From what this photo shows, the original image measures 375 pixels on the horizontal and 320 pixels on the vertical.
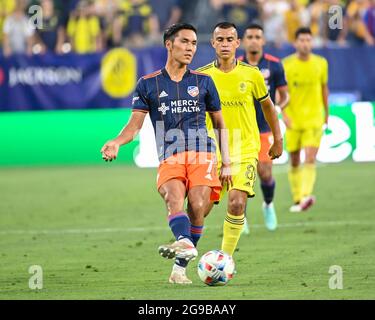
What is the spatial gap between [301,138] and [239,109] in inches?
219

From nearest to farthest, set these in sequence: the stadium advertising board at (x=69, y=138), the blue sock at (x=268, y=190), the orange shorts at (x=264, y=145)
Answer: the orange shorts at (x=264, y=145) < the blue sock at (x=268, y=190) < the stadium advertising board at (x=69, y=138)

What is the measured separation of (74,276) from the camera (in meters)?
10.4

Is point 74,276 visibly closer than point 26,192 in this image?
Yes

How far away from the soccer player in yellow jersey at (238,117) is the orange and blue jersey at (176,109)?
2.60ft

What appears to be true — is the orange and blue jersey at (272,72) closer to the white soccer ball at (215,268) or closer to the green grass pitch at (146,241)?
the green grass pitch at (146,241)

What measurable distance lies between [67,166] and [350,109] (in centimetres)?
596

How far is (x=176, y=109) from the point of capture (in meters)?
9.74

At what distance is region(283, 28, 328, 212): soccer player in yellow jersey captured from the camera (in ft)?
52.6

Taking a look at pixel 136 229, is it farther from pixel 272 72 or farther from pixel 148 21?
pixel 148 21

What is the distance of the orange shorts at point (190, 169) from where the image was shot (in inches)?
383

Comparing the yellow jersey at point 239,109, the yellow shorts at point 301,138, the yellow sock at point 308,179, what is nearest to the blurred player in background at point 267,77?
Answer: the yellow sock at point 308,179

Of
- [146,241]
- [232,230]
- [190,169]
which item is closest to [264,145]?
[146,241]
